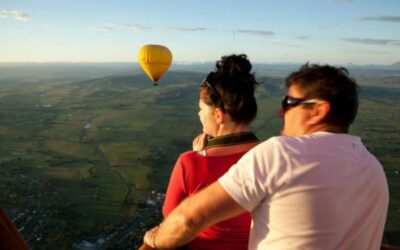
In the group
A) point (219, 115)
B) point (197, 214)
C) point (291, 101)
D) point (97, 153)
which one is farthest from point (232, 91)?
point (97, 153)

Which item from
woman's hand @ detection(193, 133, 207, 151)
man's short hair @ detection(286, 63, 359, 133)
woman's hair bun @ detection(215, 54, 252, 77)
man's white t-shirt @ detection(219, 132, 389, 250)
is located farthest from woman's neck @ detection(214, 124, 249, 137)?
man's white t-shirt @ detection(219, 132, 389, 250)

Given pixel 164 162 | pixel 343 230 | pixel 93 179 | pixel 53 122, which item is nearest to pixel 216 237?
pixel 343 230

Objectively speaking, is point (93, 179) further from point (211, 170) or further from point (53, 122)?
point (211, 170)

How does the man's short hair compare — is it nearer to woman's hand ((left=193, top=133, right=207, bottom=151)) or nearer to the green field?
woman's hand ((left=193, top=133, right=207, bottom=151))

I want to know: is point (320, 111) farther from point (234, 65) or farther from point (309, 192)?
point (234, 65)

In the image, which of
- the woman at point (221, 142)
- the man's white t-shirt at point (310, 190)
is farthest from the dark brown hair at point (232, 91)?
the man's white t-shirt at point (310, 190)

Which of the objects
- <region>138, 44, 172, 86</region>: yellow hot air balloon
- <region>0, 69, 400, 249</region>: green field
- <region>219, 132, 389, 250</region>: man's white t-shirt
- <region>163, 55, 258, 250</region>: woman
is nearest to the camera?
<region>219, 132, 389, 250</region>: man's white t-shirt
